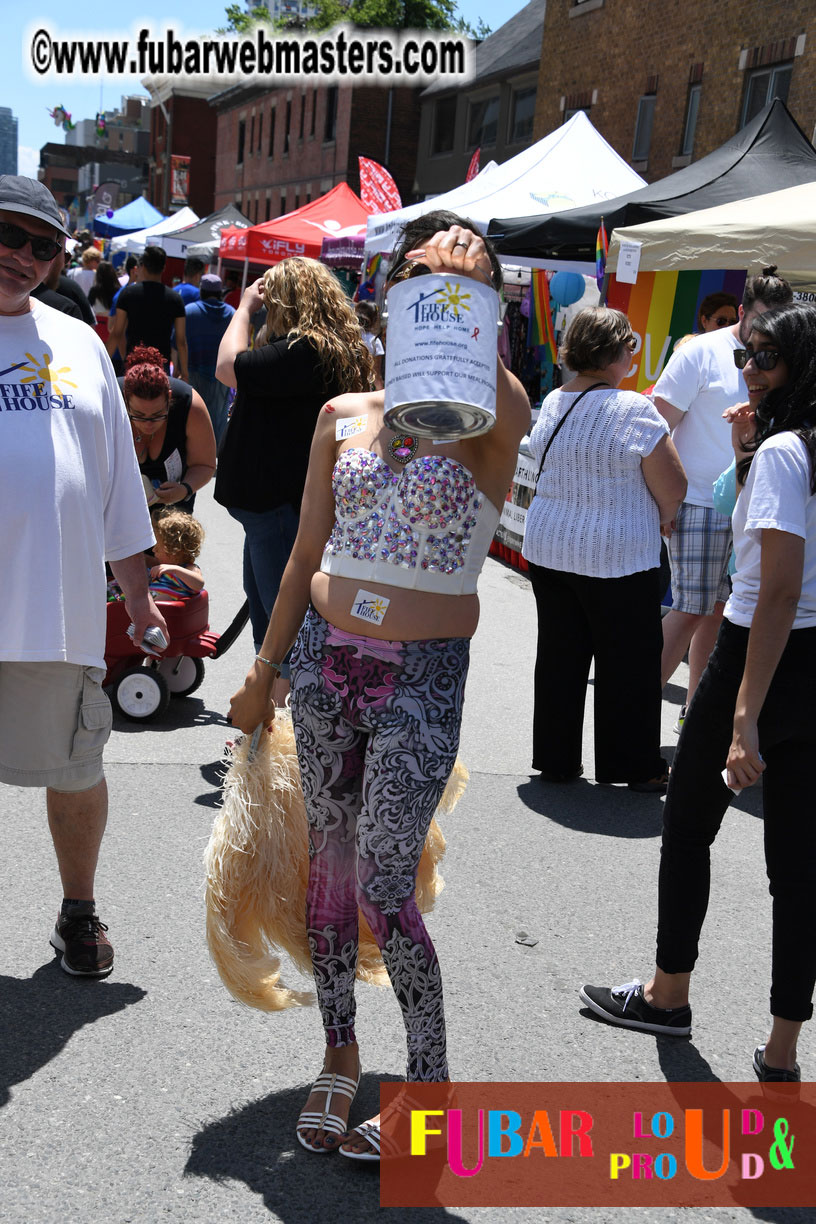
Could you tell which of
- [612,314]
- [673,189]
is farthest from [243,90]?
[612,314]

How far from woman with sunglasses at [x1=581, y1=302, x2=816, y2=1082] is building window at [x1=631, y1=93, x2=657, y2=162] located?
779 inches

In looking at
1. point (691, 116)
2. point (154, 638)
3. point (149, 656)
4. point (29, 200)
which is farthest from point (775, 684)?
point (691, 116)

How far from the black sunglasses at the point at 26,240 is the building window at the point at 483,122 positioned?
30331 millimetres

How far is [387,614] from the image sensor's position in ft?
8.12

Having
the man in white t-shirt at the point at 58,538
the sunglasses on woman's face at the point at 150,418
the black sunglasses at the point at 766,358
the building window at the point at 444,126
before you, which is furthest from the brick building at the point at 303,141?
the black sunglasses at the point at 766,358

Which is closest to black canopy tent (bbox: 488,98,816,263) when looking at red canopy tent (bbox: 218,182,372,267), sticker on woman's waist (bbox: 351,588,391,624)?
sticker on woman's waist (bbox: 351,588,391,624)

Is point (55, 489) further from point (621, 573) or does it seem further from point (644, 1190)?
point (621, 573)

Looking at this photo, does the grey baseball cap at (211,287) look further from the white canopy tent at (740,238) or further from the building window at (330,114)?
the building window at (330,114)

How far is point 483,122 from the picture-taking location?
32500 mm

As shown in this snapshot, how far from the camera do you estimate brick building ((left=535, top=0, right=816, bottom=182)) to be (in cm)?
1748

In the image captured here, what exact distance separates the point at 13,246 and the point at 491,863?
2.63 meters

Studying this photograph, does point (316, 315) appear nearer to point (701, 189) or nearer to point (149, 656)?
point (149, 656)

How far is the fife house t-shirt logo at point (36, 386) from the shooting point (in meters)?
2.96

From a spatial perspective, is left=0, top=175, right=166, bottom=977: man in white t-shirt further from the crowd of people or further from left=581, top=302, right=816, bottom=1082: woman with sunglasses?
left=581, top=302, right=816, bottom=1082: woman with sunglasses
